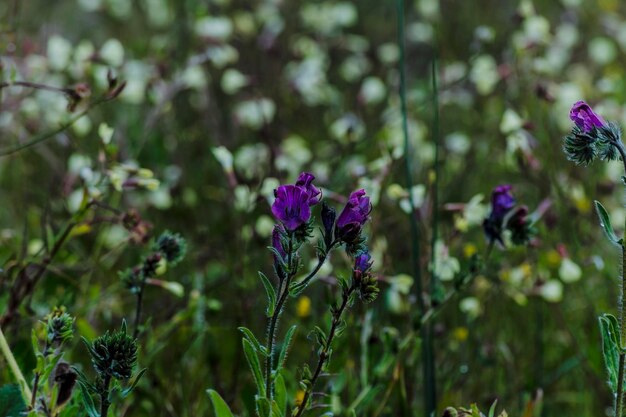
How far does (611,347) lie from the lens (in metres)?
1.10

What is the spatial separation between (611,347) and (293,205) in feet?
1.43

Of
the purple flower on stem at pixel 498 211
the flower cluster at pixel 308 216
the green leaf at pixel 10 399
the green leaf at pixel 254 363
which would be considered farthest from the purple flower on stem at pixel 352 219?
the green leaf at pixel 10 399

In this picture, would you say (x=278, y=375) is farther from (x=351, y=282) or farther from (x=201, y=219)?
(x=201, y=219)

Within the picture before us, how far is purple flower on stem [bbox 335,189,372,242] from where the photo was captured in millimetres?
1026

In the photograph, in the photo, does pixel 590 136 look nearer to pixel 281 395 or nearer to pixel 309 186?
pixel 309 186

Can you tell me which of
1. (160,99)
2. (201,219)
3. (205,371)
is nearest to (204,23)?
(160,99)

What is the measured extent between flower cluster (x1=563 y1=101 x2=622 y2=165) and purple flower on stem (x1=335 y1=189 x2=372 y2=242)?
280 millimetres

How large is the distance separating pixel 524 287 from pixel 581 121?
0.87 metres

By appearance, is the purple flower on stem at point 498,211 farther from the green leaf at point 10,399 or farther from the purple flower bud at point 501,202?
the green leaf at point 10,399

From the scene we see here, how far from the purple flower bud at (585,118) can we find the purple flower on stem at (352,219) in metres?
0.28

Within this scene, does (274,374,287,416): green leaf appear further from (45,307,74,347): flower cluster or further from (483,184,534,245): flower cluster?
(483,184,534,245): flower cluster

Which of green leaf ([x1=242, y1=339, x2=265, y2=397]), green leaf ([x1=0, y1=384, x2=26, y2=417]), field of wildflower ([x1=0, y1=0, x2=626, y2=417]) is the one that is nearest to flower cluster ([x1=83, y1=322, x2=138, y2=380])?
field of wildflower ([x1=0, y1=0, x2=626, y2=417])

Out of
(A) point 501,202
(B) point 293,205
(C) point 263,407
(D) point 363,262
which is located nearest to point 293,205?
(B) point 293,205

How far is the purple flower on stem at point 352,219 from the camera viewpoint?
1026 millimetres
